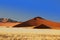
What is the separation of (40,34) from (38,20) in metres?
1.30

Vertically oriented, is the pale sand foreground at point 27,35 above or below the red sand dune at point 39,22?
below

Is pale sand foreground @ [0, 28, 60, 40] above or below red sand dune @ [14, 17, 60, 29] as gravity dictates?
below

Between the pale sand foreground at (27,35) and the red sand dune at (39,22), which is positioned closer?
the pale sand foreground at (27,35)

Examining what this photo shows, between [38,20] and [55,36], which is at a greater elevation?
[38,20]

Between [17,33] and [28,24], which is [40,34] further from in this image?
[28,24]

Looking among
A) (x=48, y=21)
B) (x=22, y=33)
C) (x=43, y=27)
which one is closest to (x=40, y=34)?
(x=22, y=33)

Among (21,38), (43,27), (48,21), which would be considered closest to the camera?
(21,38)

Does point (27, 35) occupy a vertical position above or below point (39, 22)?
below

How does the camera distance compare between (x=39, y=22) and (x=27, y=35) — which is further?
(x=39, y=22)

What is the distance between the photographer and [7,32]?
11.9 feet

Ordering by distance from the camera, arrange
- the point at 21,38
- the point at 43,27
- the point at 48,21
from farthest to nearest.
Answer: the point at 48,21 → the point at 43,27 → the point at 21,38

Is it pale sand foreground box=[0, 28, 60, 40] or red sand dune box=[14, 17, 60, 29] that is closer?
pale sand foreground box=[0, 28, 60, 40]

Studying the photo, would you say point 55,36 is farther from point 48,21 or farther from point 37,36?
point 48,21

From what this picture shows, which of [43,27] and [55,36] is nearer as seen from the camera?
[55,36]
